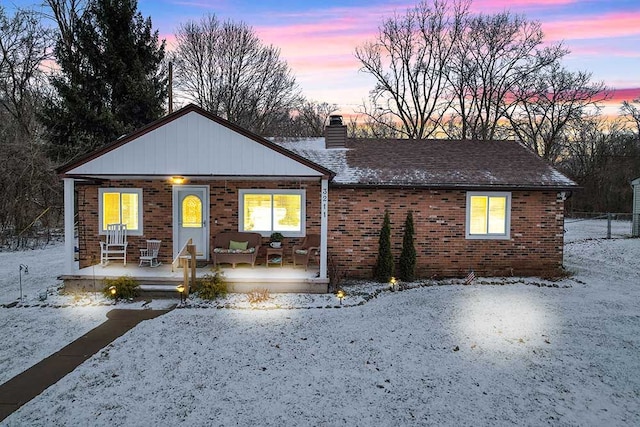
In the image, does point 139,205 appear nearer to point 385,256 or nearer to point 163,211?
point 163,211

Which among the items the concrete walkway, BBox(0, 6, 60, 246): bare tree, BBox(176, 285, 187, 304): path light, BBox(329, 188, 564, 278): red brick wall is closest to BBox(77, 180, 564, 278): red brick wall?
BBox(329, 188, 564, 278): red brick wall

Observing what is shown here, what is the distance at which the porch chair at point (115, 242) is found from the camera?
10.9m

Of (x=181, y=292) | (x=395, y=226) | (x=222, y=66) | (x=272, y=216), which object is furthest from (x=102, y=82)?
(x=395, y=226)

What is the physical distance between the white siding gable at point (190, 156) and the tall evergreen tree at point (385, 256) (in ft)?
8.55

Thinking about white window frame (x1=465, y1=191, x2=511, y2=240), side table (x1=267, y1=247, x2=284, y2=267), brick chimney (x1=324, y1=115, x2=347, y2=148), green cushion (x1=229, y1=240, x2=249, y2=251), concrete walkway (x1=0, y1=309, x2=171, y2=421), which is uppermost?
brick chimney (x1=324, y1=115, x2=347, y2=148)

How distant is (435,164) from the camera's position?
Result: 12.2m

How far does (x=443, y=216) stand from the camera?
1109 centimetres

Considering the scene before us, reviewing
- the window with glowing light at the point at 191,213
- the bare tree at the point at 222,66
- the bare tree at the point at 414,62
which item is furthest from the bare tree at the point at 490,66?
the window with glowing light at the point at 191,213

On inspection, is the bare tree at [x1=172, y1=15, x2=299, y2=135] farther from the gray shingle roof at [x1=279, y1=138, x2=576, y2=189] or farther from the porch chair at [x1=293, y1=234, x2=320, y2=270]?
the porch chair at [x1=293, y1=234, x2=320, y2=270]

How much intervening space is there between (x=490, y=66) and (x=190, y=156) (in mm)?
24908

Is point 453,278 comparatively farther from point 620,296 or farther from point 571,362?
point 571,362

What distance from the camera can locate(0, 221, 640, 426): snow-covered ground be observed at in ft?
13.7

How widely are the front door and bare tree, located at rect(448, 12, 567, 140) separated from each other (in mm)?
21465

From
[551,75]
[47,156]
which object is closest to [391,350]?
[47,156]
